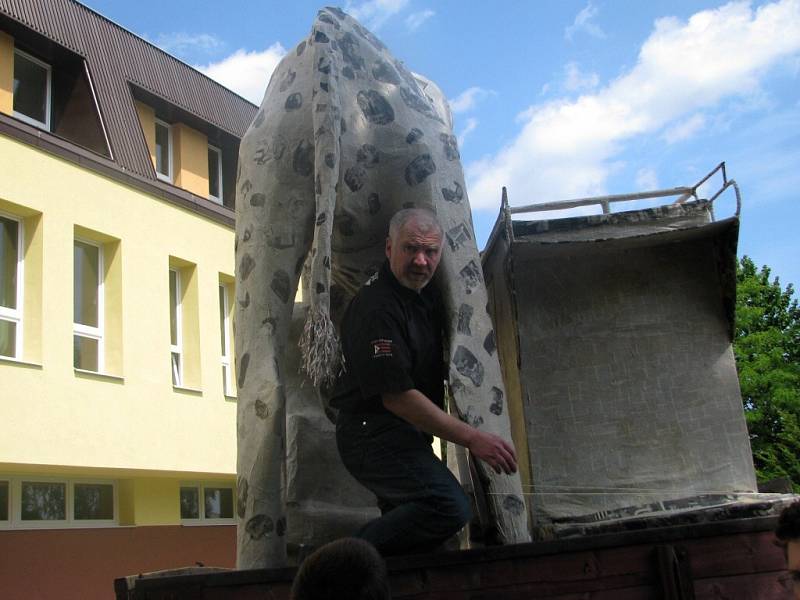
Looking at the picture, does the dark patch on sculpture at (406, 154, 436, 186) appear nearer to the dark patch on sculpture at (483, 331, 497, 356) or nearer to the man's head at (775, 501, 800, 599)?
the dark patch on sculpture at (483, 331, 497, 356)

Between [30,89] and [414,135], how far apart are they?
9.74 m

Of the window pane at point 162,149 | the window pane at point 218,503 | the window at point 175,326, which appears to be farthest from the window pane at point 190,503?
the window pane at point 162,149

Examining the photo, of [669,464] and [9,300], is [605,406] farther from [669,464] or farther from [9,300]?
[9,300]

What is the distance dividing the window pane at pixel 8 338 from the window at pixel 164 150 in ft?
12.1

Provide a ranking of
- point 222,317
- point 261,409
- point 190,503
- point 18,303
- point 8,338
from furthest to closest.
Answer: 1. point 222,317
2. point 190,503
3. point 18,303
4. point 8,338
5. point 261,409

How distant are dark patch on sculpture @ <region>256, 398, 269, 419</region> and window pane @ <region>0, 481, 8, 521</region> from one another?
337 inches

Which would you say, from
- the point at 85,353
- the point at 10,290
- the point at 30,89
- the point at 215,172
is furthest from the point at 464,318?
the point at 215,172

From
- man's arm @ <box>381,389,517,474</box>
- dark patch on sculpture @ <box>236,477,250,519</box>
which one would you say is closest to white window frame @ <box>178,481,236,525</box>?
dark patch on sculpture @ <box>236,477,250,519</box>

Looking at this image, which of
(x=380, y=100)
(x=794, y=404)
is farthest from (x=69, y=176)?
(x=794, y=404)

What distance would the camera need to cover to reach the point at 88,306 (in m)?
11.0

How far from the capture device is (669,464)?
10.2 ft

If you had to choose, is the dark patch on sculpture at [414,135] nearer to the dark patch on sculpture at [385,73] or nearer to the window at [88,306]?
the dark patch on sculpture at [385,73]

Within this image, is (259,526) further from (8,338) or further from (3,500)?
(3,500)

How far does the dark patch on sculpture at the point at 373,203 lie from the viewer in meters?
2.76
